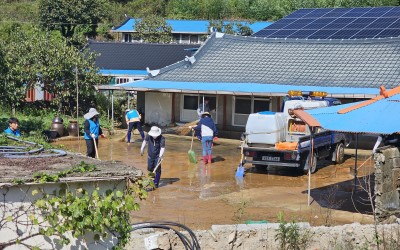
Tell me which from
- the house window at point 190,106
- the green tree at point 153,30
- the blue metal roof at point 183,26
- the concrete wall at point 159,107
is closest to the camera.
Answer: the house window at point 190,106

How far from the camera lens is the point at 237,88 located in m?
27.7

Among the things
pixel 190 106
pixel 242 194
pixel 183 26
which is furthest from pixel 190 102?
pixel 183 26

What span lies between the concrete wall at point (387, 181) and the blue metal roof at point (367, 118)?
0.44m

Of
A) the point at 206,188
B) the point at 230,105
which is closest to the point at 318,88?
the point at 230,105

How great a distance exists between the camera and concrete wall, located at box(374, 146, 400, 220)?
45.7ft

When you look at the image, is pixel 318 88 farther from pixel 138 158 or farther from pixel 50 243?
pixel 50 243

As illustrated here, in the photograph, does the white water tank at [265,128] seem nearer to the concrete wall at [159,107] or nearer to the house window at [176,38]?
the concrete wall at [159,107]

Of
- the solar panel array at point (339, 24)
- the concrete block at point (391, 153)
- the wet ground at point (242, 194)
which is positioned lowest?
the wet ground at point (242, 194)

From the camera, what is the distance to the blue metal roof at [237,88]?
84.6ft

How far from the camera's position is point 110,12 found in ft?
231

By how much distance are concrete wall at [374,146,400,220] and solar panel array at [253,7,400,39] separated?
1673cm

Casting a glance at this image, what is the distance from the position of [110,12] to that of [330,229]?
60.6m

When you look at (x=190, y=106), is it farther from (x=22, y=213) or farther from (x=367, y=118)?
(x=22, y=213)

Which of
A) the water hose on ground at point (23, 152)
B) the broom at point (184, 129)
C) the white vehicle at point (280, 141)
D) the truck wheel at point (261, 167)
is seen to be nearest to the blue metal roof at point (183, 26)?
the broom at point (184, 129)
